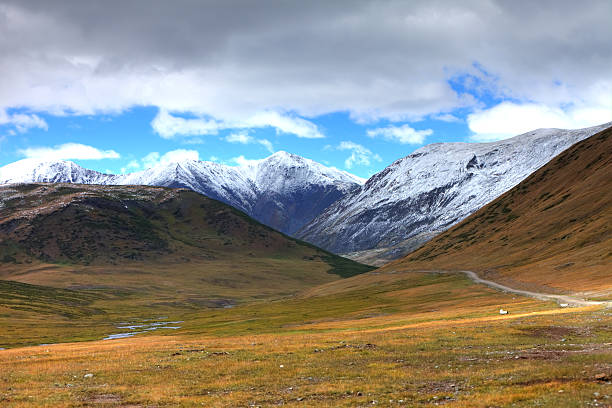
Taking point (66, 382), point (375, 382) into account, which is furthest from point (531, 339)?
point (66, 382)

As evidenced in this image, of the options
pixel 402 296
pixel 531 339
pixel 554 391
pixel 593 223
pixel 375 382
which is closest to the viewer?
pixel 554 391

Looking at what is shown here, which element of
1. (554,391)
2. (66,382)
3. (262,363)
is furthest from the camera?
(262,363)

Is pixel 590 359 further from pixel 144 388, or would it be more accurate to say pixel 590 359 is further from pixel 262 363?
pixel 144 388

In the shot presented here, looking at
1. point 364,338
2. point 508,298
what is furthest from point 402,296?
point 364,338

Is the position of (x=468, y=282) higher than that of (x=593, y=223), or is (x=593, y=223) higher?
(x=593, y=223)

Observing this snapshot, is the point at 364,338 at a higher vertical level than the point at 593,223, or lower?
lower

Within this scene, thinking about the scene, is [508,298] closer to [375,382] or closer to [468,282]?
[468,282]

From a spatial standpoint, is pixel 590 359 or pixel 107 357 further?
pixel 107 357

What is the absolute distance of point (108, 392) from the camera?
35.1 m

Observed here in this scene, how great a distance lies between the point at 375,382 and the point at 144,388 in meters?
15.2

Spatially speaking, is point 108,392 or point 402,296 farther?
point 402,296

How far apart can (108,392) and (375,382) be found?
56.4 ft

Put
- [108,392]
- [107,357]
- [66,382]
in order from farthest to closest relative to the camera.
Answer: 1. [107,357]
2. [66,382]
3. [108,392]

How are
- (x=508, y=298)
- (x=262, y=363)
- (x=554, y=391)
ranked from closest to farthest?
(x=554, y=391), (x=262, y=363), (x=508, y=298)
